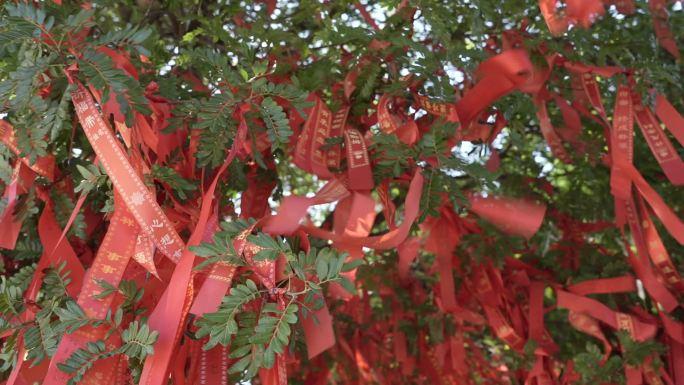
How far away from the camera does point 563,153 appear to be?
6.82 ft

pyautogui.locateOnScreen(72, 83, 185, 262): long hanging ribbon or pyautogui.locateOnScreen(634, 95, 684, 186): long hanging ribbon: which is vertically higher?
pyautogui.locateOnScreen(72, 83, 185, 262): long hanging ribbon

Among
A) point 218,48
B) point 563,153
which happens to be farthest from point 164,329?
point 563,153

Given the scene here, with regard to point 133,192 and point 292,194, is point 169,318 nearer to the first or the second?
point 133,192

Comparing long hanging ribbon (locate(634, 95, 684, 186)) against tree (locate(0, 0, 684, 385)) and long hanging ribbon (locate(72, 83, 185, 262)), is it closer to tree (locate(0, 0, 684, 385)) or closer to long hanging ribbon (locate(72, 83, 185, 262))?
tree (locate(0, 0, 684, 385))

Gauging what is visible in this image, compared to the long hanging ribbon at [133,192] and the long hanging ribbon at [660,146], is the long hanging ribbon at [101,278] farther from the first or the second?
the long hanging ribbon at [660,146]

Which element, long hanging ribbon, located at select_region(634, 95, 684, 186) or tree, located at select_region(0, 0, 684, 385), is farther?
long hanging ribbon, located at select_region(634, 95, 684, 186)

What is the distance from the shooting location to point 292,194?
1.84 metres

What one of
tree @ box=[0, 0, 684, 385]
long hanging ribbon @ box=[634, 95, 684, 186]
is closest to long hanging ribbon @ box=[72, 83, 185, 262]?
tree @ box=[0, 0, 684, 385]

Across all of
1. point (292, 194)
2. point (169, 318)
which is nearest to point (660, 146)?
point (292, 194)

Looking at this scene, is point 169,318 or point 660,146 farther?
point 660,146

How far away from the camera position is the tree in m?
1.32

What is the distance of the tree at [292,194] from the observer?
1318 millimetres

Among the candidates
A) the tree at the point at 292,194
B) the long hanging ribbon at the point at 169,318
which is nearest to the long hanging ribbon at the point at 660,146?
the tree at the point at 292,194

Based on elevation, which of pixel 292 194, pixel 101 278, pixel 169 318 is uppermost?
pixel 292 194
